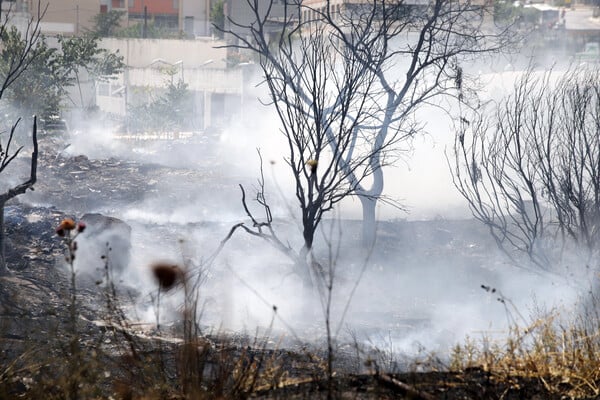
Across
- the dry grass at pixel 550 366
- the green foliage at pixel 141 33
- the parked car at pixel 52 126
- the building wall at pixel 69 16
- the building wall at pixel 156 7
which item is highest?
the building wall at pixel 156 7

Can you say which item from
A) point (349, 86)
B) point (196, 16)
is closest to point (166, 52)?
point (196, 16)

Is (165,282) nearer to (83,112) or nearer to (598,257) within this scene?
(598,257)

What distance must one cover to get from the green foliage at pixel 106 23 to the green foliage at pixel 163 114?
11.3 meters

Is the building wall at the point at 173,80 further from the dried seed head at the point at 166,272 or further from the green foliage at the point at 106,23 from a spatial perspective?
the dried seed head at the point at 166,272

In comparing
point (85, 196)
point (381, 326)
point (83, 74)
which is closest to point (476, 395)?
point (381, 326)

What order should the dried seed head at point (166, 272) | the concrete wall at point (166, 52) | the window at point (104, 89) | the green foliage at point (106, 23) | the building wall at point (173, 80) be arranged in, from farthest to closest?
the green foliage at point (106, 23) < the concrete wall at point (166, 52) < the window at point (104, 89) < the building wall at point (173, 80) < the dried seed head at point (166, 272)

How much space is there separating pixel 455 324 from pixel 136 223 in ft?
23.3

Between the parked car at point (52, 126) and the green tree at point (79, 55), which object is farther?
the green tree at point (79, 55)

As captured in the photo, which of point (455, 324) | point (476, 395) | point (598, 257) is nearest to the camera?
point (476, 395)

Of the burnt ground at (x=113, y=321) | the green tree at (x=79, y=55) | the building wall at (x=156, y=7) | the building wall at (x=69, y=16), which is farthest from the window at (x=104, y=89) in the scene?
the burnt ground at (x=113, y=321)

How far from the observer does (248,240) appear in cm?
1442

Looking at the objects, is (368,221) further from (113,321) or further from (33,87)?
(33,87)

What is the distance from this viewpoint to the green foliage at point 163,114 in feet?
116

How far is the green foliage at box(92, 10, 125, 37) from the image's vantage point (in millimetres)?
45906
